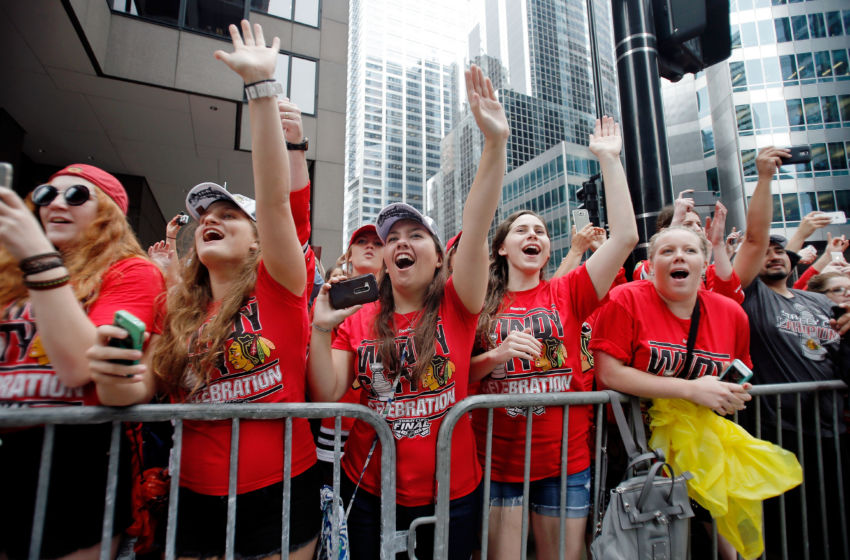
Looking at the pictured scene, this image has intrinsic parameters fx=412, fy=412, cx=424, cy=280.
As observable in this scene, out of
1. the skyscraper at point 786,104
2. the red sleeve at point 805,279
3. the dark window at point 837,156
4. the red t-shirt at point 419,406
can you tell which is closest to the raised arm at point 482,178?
the red t-shirt at point 419,406

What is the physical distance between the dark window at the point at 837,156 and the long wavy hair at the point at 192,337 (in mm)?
47546

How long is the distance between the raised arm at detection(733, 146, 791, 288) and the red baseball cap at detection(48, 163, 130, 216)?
3.81m

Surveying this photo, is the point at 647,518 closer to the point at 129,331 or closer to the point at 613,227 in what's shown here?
the point at 613,227

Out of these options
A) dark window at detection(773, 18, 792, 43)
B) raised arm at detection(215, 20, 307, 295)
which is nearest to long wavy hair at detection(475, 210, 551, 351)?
raised arm at detection(215, 20, 307, 295)

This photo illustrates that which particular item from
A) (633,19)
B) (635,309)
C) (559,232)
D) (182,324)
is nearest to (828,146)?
(559,232)

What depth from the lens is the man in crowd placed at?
267 cm

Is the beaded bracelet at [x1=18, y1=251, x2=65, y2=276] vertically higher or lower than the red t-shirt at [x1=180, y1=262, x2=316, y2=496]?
higher

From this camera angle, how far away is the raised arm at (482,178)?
1.81 m

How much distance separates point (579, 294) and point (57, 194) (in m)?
2.64

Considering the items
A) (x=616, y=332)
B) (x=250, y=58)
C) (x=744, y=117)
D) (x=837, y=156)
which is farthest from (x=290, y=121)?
(x=744, y=117)

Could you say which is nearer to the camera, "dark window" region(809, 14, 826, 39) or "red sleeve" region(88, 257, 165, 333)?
"red sleeve" region(88, 257, 165, 333)

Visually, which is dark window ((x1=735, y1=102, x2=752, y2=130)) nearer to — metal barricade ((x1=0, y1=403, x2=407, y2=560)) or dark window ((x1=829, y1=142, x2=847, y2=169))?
dark window ((x1=829, y1=142, x2=847, y2=169))

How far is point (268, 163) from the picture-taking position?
159 cm

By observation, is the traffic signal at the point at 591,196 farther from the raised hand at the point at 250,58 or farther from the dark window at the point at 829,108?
the dark window at the point at 829,108
